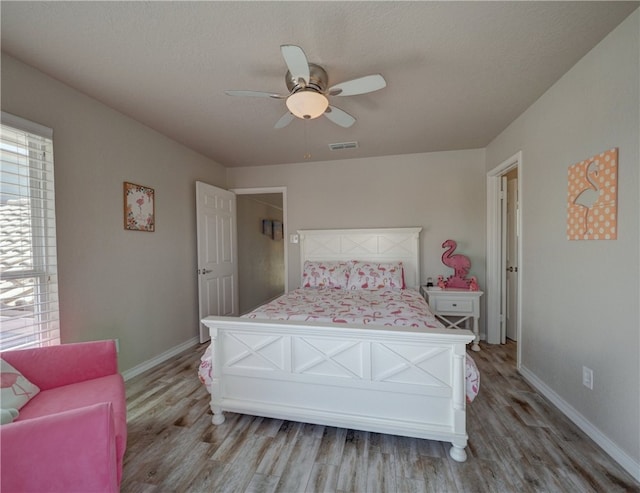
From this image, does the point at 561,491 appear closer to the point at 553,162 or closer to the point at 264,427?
the point at 264,427

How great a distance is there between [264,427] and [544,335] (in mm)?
2335

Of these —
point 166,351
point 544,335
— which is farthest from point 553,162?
point 166,351

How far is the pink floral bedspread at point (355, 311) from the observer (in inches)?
76.8

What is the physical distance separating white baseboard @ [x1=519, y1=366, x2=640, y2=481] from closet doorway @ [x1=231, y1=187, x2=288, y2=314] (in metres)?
3.07

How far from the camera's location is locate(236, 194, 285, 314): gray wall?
4.84 m

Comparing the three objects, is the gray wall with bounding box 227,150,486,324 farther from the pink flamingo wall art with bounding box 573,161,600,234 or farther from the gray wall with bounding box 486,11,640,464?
the pink flamingo wall art with bounding box 573,161,600,234

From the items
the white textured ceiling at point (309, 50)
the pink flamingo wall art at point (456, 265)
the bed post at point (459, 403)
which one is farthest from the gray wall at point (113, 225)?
the pink flamingo wall art at point (456, 265)

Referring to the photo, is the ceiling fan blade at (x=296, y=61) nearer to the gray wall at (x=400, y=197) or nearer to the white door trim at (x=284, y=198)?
the gray wall at (x=400, y=197)

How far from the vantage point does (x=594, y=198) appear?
68.4 inches

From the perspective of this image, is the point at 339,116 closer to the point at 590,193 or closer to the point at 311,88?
the point at 311,88

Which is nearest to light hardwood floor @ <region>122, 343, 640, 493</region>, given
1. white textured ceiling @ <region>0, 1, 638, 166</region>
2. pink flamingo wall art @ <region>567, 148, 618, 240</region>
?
pink flamingo wall art @ <region>567, 148, 618, 240</region>

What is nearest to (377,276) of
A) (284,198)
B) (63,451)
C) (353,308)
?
(353,308)

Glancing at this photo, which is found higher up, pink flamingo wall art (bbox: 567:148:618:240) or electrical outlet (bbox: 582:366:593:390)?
pink flamingo wall art (bbox: 567:148:618:240)

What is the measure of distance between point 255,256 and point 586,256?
4.67 metres
